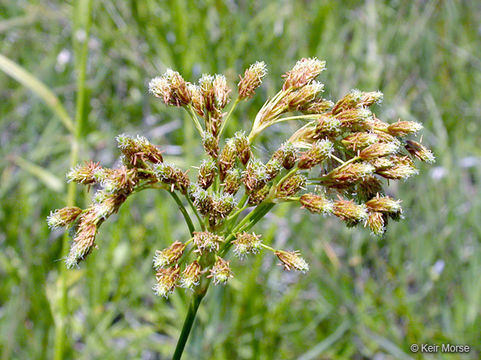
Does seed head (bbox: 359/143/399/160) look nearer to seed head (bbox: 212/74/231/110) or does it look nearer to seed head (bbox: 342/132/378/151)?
seed head (bbox: 342/132/378/151)

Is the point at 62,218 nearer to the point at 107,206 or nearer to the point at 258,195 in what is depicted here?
the point at 107,206

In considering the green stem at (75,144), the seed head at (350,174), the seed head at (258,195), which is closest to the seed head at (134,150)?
the seed head at (258,195)

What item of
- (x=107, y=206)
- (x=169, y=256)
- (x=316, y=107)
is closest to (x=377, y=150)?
(x=316, y=107)

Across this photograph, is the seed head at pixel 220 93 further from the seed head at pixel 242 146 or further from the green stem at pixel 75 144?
the green stem at pixel 75 144

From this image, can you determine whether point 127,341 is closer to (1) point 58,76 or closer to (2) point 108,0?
(1) point 58,76

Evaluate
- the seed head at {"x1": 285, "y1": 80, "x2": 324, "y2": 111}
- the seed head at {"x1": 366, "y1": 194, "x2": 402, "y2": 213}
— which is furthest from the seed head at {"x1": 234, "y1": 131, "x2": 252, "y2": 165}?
the seed head at {"x1": 366, "y1": 194, "x2": 402, "y2": 213}
